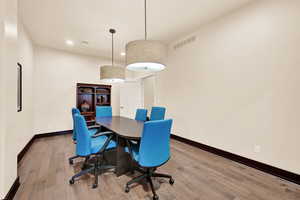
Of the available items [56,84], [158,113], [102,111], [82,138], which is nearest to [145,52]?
[82,138]

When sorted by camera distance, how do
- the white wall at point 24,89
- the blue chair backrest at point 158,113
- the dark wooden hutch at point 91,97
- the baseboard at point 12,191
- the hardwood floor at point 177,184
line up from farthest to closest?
the dark wooden hutch at point 91,97, the blue chair backrest at point 158,113, the white wall at point 24,89, the hardwood floor at point 177,184, the baseboard at point 12,191

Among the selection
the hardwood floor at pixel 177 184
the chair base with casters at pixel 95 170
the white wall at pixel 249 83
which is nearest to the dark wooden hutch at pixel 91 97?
the hardwood floor at pixel 177 184

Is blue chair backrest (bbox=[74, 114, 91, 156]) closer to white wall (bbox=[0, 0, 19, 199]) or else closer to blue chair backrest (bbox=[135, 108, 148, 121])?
white wall (bbox=[0, 0, 19, 199])

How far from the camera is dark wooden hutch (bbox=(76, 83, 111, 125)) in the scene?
15.9 ft

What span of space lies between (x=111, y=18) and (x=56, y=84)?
3.02 m

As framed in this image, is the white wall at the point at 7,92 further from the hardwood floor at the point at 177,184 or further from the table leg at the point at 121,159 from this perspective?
the table leg at the point at 121,159

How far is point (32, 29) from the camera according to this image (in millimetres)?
3273

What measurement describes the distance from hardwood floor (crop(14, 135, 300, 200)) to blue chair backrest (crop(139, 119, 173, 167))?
54cm

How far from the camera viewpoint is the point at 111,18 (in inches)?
113

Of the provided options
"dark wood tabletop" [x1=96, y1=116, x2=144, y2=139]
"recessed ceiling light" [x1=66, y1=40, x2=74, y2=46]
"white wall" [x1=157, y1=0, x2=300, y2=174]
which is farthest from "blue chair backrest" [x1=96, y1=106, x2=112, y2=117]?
"white wall" [x1=157, y1=0, x2=300, y2=174]

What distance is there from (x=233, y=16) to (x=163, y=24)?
1470 millimetres

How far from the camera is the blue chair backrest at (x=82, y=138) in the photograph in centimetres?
176

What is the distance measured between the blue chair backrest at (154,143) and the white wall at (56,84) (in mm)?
4155

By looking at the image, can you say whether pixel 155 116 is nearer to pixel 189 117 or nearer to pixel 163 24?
pixel 189 117
